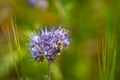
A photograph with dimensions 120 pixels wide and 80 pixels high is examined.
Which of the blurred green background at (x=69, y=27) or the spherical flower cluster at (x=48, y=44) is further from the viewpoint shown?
the blurred green background at (x=69, y=27)

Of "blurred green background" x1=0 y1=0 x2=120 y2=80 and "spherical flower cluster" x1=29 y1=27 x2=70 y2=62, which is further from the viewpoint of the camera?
"blurred green background" x1=0 y1=0 x2=120 y2=80

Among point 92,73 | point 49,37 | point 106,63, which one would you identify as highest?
point 49,37

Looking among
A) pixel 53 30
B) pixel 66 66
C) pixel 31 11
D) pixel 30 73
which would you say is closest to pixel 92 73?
pixel 66 66

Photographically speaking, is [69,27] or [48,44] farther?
[69,27]

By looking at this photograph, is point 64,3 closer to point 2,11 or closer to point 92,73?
point 92,73
